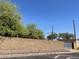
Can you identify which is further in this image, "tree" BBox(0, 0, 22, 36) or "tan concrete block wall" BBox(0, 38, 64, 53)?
"tan concrete block wall" BBox(0, 38, 64, 53)

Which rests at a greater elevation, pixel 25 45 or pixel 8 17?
pixel 8 17

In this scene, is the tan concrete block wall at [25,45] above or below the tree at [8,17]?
below

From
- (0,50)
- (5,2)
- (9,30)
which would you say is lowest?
(0,50)

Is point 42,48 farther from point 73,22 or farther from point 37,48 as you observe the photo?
point 73,22

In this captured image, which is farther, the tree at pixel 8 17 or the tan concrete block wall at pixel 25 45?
the tan concrete block wall at pixel 25 45

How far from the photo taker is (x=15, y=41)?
1641 inches

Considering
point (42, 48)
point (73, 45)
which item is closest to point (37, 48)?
point (42, 48)

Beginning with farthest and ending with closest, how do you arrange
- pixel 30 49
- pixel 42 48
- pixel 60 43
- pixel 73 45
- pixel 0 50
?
1. pixel 73 45
2. pixel 60 43
3. pixel 42 48
4. pixel 30 49
5. pixel 0 50

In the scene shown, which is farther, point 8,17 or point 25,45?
point 25,45

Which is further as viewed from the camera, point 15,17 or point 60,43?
point 60,43

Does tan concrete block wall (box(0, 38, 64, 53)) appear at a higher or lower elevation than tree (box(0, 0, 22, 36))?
lower

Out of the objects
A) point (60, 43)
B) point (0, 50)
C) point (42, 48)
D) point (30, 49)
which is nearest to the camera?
point (0, 50)

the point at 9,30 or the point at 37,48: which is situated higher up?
the point at 9,30

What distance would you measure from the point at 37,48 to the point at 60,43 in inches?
534
